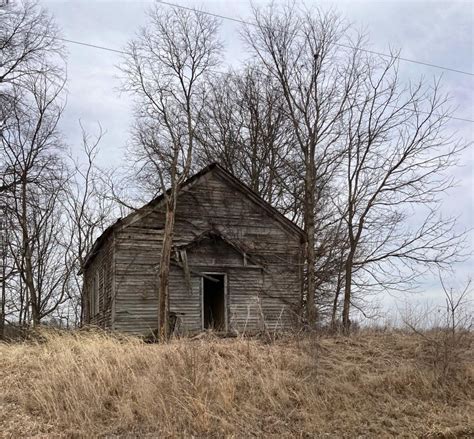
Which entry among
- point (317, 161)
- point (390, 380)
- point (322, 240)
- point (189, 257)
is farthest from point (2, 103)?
point (390, 380)

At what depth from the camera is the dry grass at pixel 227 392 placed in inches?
279

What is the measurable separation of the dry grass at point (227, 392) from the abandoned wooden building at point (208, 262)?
26.1 feet

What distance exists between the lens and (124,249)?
60.5 ft

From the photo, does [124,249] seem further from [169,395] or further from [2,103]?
[169,395]

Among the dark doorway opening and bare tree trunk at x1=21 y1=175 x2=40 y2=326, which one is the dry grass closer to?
the dark doorway opening

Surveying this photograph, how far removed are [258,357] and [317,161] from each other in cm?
1421

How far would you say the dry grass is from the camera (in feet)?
23.3

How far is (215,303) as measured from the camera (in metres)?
21.4

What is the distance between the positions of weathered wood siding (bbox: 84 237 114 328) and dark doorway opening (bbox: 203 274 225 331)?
3.36m

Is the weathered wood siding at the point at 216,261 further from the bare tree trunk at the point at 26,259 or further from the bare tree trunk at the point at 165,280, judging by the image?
the bare tree trunk at the point at 26,259

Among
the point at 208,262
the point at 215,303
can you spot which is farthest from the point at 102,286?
the point at 208,262

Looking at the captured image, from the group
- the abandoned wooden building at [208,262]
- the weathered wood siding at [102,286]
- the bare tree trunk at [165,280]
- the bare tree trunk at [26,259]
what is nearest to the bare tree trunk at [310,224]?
the abandoned wooden building at [208,262]

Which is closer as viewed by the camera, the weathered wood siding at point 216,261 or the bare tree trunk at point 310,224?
the weathered wood siding at point 216,261

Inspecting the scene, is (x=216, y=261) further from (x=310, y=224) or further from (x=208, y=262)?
(x=310, y=224)
